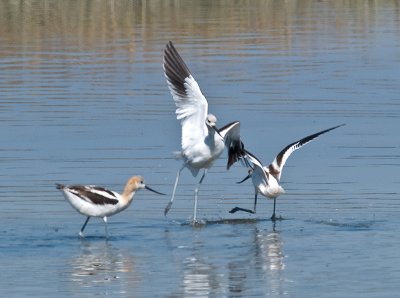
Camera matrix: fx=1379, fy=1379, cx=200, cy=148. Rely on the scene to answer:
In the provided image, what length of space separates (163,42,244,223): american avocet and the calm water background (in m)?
0.47

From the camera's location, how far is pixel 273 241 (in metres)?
13.7

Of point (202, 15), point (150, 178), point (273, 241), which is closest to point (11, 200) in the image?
point (150, 178)

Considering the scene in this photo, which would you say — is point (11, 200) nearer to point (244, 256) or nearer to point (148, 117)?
point (244, 256)

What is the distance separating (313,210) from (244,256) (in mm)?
2155

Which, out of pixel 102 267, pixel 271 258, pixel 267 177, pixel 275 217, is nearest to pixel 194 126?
pixel 267 177

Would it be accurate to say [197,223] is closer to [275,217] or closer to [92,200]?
[275,217]

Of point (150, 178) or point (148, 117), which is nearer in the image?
point (150, 178)

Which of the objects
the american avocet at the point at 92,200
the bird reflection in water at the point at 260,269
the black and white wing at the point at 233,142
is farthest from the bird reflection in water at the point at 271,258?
the american avocet at the point at 92,200

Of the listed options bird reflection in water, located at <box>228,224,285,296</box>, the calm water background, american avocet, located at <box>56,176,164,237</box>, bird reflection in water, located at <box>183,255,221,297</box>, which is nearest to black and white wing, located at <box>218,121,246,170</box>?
the calm water background

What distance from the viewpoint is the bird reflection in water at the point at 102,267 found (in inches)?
464

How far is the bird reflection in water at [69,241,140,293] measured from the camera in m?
11.8

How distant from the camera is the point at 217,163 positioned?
57.9ft

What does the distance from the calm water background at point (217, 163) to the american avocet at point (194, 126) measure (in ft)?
1.55

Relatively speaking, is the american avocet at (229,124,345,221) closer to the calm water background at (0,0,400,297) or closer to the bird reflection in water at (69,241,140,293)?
the calm water background at (0,0,400,297)
